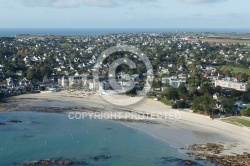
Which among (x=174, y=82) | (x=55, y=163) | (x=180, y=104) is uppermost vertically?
(x=174, y=82)

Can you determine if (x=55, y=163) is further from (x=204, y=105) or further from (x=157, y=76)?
(x=157, y=76)

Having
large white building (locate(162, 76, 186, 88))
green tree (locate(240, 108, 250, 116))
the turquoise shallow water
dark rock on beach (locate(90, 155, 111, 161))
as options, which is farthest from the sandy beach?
large white building (locate(162, 76, 186, 88))

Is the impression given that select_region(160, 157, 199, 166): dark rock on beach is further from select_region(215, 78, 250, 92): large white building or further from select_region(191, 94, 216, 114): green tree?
select_region(215, 78, 250, 92): large white building

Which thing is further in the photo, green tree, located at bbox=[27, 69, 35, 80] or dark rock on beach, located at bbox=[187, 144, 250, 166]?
green tree, located at bbox=[27, 69, 35, 80]

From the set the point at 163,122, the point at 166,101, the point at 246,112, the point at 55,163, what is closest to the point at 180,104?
the point at 166,101

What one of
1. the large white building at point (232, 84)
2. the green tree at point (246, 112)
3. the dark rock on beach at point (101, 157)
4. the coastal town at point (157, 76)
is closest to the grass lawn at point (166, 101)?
the coastal town at point (157, 76)

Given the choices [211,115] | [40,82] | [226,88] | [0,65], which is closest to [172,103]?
[211,115]
